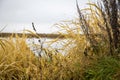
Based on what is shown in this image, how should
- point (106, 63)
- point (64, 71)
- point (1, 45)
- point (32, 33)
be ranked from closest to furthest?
point (106, 63) < point (64, 71) < point (1, 45) < point (32, 33)

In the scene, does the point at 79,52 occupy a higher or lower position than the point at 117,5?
lower

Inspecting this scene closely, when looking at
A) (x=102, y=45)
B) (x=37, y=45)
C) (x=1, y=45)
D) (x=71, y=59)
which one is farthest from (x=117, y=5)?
(x=1, y=45)

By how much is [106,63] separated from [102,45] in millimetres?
473

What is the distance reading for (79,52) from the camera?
4.90 meters

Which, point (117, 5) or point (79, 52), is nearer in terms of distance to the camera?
point (117, 5)

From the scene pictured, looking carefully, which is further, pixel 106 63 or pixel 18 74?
pixel 18 74

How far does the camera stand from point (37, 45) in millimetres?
5141

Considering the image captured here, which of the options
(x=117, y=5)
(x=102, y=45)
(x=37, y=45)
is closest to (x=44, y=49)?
(x=37, y=45)

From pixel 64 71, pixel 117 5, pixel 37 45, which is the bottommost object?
pixel 64 71

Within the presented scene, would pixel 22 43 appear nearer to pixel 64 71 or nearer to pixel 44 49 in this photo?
pixel 44 49

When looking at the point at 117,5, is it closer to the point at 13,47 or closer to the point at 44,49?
the point at 44,49

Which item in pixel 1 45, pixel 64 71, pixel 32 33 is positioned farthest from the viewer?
pixel 32 33

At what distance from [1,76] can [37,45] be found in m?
0.71

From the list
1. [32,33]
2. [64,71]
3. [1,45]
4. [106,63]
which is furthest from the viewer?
[32,33]
